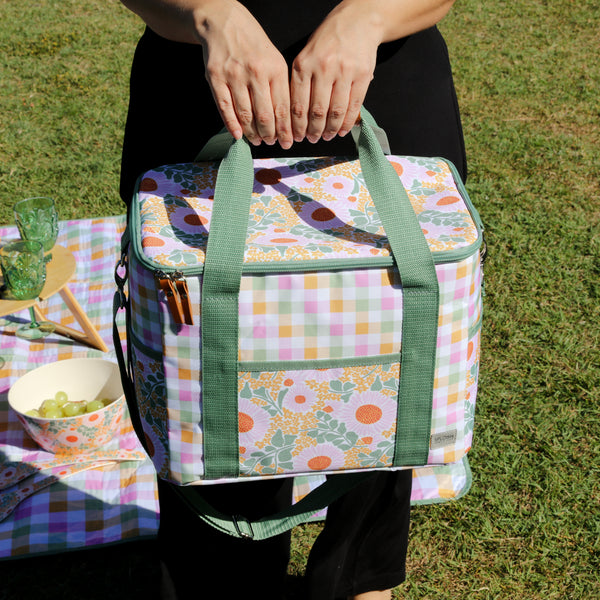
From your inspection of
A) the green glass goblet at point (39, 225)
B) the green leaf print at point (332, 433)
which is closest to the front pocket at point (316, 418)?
the green leaf print at point (332, 433)

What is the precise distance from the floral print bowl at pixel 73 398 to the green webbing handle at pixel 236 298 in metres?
1.19

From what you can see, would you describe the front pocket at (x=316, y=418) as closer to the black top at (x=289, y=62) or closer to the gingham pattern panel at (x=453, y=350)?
the gingham pattern panel at (x=453, y=350)

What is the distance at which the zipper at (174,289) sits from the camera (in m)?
1.20

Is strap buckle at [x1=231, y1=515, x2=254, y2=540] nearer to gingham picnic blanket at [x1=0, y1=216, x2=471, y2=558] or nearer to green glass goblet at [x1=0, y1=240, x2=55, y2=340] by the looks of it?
gingham picnic blanket at [x1=0, y1=216, x2=471, y2=558]

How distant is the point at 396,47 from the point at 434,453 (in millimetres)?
835

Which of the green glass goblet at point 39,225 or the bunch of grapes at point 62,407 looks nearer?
the bunch of grapes at point 62,407

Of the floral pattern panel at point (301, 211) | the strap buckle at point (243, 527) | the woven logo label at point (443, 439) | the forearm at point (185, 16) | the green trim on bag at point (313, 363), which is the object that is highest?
the forearm at point (185, 16)

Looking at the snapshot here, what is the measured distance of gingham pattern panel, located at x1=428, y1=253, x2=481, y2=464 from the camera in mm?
1277

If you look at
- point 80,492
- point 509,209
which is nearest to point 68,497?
point 80,492

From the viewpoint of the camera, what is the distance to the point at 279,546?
6.17 ft

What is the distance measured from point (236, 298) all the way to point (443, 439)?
50 centimetres

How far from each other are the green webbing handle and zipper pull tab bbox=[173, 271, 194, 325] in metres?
0.03

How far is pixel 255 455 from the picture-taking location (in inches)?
53.2

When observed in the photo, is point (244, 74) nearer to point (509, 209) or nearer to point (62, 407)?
point (62, 407)
